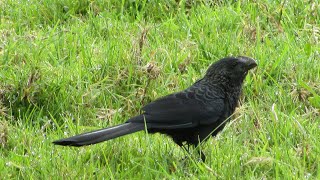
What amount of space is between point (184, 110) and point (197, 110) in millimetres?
96

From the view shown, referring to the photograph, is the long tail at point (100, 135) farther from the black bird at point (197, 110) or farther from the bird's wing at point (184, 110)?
the bird's wing at point (184, 110)

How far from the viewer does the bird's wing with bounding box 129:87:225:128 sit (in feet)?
17.6

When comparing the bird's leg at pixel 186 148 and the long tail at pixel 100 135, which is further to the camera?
the bird's leg at pixel 186 148

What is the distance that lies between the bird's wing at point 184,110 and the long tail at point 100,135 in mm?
101

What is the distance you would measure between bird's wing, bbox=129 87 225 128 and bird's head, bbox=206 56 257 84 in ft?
0.71

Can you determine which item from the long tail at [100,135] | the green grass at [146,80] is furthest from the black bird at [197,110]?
the green grass at [146,80]

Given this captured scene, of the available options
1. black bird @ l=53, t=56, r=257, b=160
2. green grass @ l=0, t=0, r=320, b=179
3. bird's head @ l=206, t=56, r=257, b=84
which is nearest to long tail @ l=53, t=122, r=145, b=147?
black bird @ l=53, t=56, r=257, b=160

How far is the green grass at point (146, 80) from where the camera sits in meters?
5.19

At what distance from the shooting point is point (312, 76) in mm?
→ 6555

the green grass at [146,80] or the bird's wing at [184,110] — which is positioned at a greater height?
the bird's wing at [184,110]

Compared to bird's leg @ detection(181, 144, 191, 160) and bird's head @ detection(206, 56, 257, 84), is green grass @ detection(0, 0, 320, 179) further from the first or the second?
bird's head @ detection(206, 56, 257, 84)

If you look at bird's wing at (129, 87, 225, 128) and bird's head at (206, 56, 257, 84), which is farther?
bird's head at (206, 56, 257, 84)

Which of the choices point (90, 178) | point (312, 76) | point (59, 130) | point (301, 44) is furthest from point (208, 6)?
point (90, 178)

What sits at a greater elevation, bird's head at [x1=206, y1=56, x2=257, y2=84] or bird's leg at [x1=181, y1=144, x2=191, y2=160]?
bird's head at [x1=206, y1=56, x2=257, y2=84]
